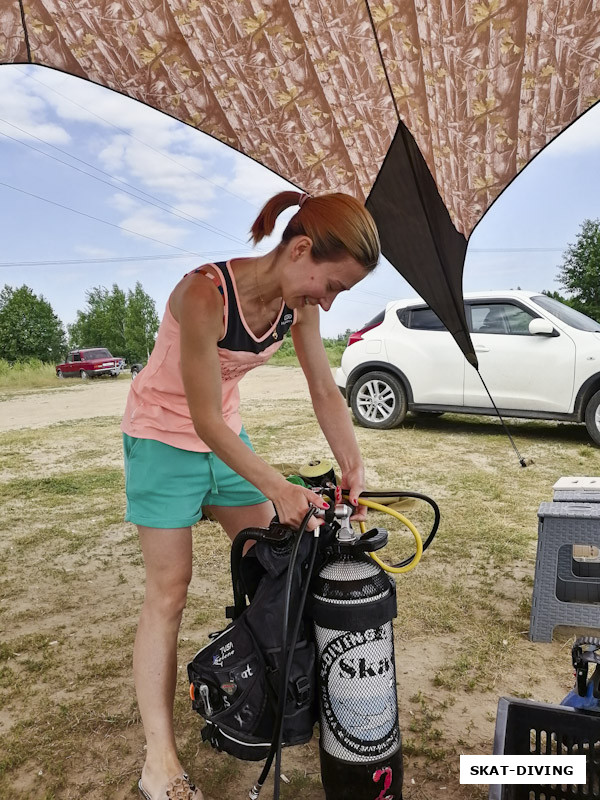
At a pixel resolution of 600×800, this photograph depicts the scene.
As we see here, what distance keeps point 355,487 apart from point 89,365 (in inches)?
1015

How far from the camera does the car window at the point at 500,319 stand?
6945 mm

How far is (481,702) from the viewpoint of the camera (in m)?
2.38

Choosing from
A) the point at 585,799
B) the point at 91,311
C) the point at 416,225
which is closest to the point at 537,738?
the point at 585,799

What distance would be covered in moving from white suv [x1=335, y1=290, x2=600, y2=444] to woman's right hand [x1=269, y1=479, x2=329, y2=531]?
5.62m

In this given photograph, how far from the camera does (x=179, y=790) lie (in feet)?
5.96

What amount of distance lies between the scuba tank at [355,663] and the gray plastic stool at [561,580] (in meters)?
1.35

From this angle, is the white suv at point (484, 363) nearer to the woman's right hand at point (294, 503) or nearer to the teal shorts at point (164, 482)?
the teal shorts at point (164, 482)

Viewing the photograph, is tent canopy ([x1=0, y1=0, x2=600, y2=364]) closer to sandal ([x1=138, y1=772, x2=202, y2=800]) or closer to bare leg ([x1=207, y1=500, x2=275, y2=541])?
bare leg ([x1=207, y1=500, x2=275, y2=541])

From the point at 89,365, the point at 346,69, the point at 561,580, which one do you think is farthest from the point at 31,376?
the point at 561,580

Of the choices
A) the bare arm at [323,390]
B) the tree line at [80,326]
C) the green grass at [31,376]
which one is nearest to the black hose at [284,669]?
the bare arm at [323,390]

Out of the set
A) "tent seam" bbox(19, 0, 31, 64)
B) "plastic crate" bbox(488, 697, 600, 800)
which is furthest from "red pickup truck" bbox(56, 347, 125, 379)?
"plastic crate" bbox(488, 697, 600, 800)

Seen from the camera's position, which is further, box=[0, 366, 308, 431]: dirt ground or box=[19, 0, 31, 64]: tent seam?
box=[0, 366, 308, 431]: dirt ground

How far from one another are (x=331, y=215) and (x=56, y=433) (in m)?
8.35

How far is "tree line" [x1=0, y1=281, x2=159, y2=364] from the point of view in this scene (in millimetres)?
46938
